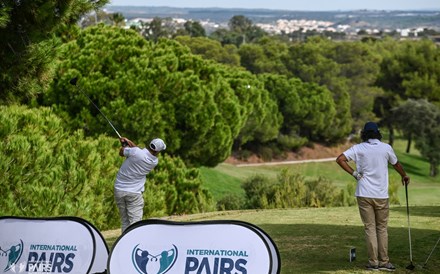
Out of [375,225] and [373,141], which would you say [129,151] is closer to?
[373,141]

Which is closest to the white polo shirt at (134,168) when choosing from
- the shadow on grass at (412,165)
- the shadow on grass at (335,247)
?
the shadow on grass at (335,247)

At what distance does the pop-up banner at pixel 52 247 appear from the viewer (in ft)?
33.1

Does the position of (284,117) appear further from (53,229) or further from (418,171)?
(53,229)

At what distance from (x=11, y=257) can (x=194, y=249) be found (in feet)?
7.27

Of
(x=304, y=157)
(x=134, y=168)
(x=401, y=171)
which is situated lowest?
(x=304, y=157)

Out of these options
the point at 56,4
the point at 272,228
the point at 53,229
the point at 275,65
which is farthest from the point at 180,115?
the point at 275,65

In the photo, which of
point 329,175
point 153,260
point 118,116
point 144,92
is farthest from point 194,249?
point 329,175

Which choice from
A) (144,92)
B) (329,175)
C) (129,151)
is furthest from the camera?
(329,175)

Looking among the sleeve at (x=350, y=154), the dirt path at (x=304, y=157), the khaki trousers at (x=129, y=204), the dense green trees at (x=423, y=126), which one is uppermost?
the sleeve at (x=350, y=154)

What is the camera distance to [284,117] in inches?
3418

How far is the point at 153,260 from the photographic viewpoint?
9.68 metres

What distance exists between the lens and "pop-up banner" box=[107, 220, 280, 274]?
30.5 feet

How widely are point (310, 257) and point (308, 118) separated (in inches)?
2942

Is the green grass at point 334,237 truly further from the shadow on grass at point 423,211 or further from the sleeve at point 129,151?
the sleeve at point 129,151
